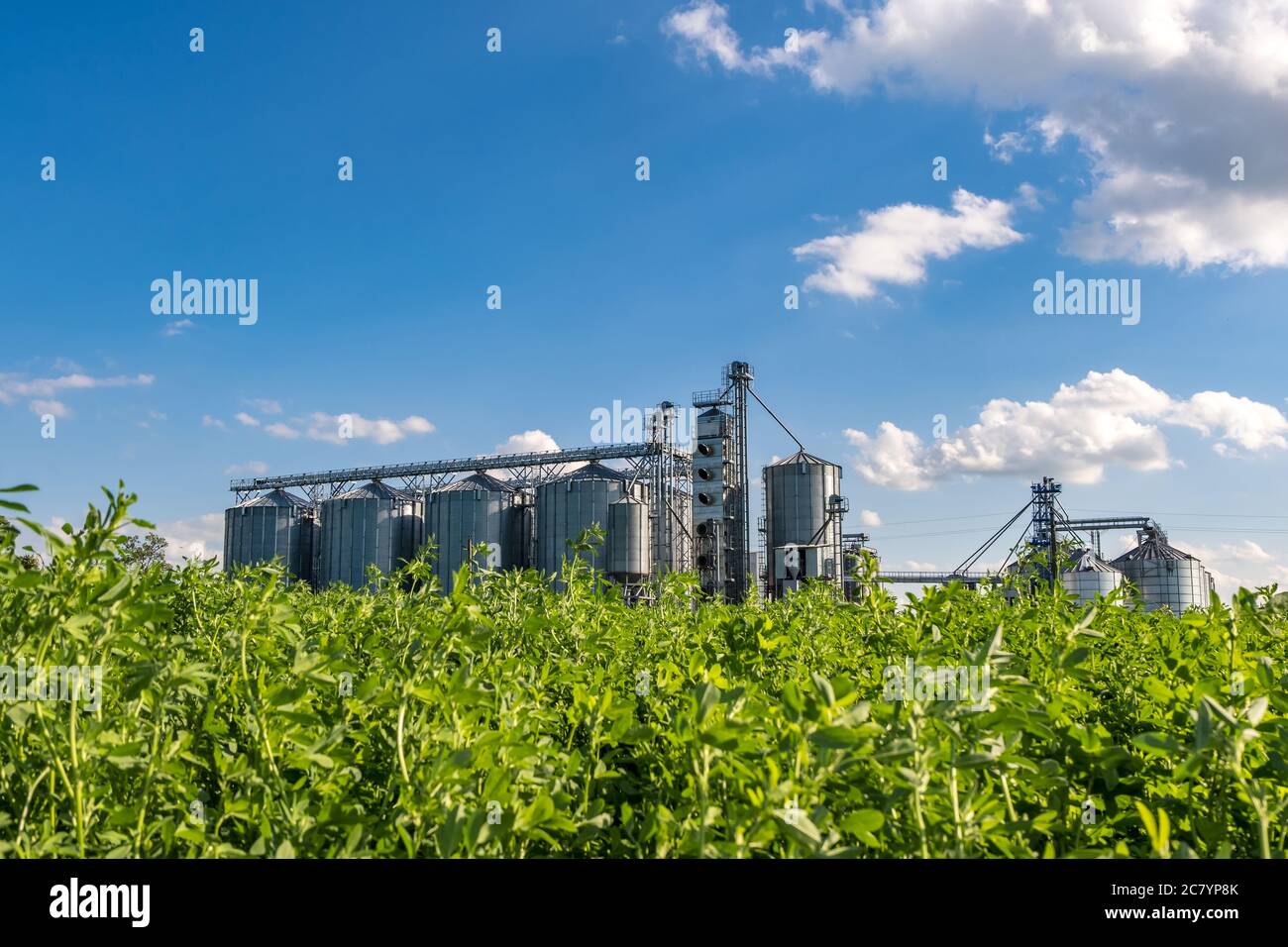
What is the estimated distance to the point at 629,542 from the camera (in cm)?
3741

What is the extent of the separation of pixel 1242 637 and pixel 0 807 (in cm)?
400

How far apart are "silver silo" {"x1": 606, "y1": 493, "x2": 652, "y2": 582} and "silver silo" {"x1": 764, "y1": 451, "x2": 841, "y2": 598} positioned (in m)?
5.66

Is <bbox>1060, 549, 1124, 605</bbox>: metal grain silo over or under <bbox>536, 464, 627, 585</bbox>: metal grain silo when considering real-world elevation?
under

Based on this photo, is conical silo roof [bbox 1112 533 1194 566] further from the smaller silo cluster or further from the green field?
the green field

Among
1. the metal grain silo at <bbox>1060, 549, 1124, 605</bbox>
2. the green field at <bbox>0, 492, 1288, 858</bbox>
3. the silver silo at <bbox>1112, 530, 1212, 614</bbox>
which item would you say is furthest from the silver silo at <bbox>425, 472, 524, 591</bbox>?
the green field at <bbox>0, 492, 1288, 858</bbox>

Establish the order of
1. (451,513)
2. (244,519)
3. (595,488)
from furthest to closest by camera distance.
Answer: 1. (244,519)
2. (451,513)
3. (595,488)

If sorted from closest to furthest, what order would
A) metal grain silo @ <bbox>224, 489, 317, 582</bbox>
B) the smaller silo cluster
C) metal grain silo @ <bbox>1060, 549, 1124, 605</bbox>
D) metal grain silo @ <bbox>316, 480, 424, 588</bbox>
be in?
the smaller silo cluster
metal grain silo @ <bbox>1060, 549, 1124, 605</bbox>
metal grain silo @ <bbox>316, 480, 424, 588</bbox>
metal grain silo @ <bbox>224, 489, 317, 582</bbox>

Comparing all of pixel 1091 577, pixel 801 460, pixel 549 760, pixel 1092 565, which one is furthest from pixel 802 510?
pixel 549 760

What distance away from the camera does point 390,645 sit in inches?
101

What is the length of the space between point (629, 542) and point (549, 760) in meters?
35.5

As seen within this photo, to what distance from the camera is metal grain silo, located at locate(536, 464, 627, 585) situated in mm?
40500
